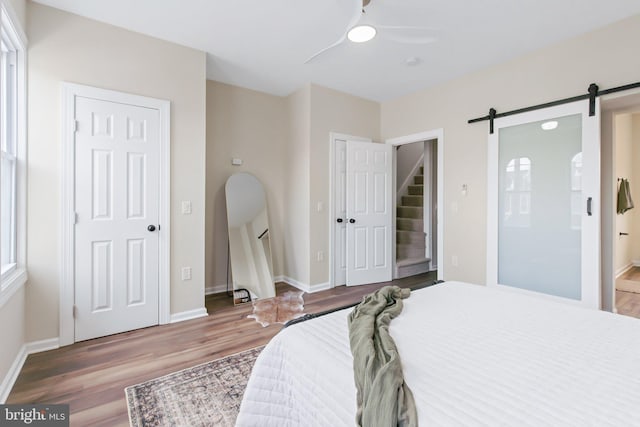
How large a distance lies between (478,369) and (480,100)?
3.44m

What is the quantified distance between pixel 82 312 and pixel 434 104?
14.6ft

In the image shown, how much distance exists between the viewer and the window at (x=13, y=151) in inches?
82.7

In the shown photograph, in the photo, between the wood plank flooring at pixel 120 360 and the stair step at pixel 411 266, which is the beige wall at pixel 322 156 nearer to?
the wood plank flooring at pixel 120 360

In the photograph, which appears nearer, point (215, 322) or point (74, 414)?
point (74, 414)

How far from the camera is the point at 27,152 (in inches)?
90.7

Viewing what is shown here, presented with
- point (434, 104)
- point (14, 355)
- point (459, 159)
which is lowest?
point (14, 355)

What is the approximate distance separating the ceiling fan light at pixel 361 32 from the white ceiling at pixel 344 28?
0.20 metres

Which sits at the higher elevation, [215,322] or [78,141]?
[78,141]

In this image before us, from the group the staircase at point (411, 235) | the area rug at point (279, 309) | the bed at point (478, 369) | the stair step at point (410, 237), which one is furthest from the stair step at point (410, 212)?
the bed at point (478, 369)

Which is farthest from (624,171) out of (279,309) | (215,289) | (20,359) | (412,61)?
(20,359)

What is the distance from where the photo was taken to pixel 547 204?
9.86ft

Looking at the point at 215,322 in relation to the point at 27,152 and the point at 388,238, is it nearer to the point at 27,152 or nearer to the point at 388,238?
the point at 27,152

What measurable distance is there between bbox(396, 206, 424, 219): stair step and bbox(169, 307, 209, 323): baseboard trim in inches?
163

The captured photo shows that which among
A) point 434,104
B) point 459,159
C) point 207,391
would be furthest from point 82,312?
point 434,104
